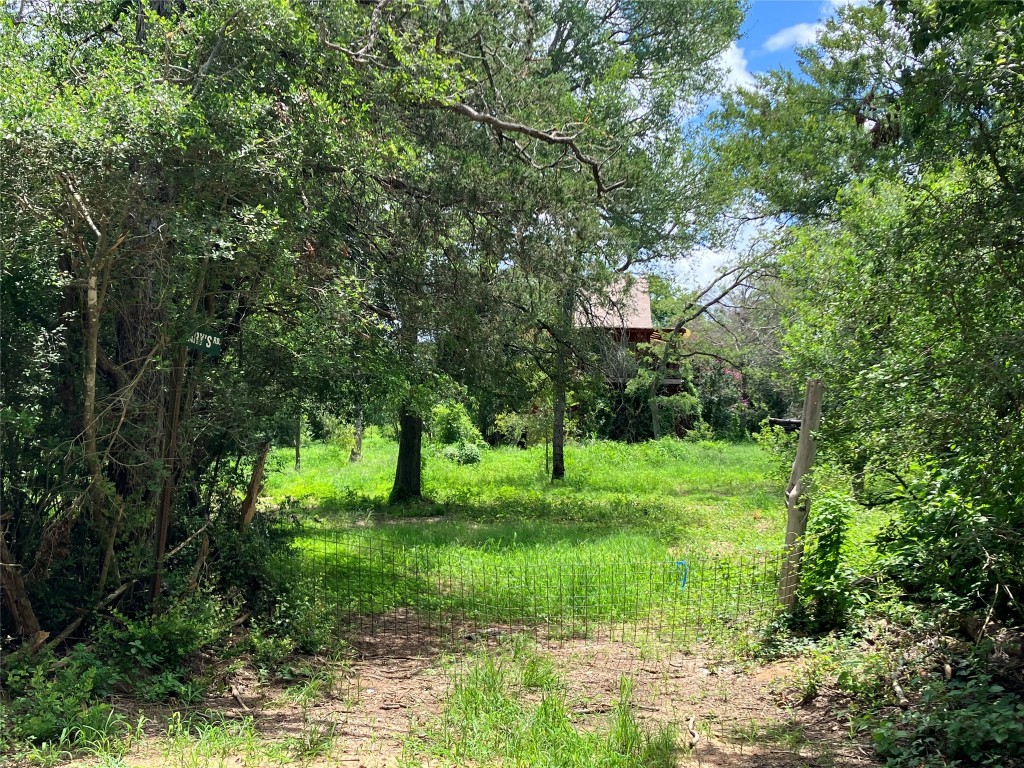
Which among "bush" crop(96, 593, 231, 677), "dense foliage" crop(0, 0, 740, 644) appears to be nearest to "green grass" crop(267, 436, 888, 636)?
"dense foliage" crop(0, 0, 740, 644)

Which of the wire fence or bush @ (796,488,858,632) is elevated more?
bush @ (796,488,858,632)

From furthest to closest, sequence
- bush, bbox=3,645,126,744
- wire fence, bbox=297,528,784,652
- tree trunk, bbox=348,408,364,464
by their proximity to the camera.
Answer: tree trunk, bbox=348,408,364,464 < wire fence, bbox=297,528,784,652 < bush, bbox=3,645,126,744

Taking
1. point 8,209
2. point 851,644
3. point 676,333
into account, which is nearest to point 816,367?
point 851,644

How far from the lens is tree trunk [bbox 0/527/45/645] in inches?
206

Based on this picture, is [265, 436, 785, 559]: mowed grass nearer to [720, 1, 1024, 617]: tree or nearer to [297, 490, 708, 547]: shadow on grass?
[297, 490, 708, 547]: shadow on grass

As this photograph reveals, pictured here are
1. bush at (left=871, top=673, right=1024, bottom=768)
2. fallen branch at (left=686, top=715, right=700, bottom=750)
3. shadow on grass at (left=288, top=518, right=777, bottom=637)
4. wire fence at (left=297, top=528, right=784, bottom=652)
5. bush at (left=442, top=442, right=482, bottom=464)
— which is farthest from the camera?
bush at (left=442, top=442, right=482, bottom=464)

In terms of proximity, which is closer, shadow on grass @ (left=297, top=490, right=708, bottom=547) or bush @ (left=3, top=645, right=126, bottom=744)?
bush @ (left=3, top=645, right=126, bottom=744)

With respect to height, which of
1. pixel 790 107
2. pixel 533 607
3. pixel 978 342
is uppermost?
pixel 790 107

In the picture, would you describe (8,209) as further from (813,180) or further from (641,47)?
(813,180)

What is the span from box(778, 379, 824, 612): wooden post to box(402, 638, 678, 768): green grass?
1.94 metres

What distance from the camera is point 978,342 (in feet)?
14.1

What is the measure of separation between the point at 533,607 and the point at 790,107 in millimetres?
15459

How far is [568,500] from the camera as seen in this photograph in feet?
56.9

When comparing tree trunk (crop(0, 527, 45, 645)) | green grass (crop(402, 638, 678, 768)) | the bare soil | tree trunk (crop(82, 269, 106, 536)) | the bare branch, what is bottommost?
the bare soil
